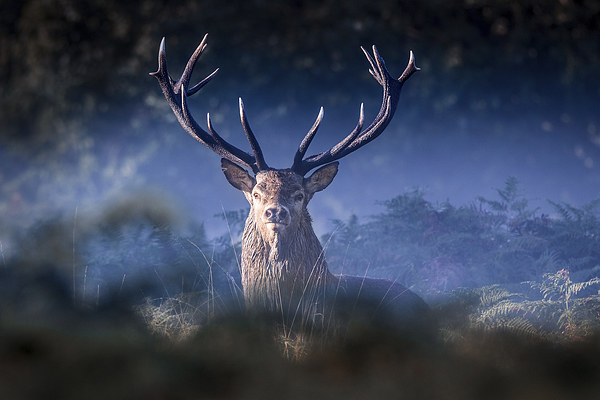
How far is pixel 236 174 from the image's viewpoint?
4180mm

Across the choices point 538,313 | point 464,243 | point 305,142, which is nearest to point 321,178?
point 305,142

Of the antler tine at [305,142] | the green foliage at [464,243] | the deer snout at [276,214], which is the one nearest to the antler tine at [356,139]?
the antler tine at [305,142]

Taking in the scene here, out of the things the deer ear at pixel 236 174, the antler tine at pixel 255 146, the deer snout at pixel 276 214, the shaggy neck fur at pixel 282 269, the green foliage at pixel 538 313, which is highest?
the antler tine at pixel 255 146

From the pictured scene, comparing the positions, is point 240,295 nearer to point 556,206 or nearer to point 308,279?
point 308,279

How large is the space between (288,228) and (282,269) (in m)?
0.26

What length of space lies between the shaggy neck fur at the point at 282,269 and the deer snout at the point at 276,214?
123 millimetres

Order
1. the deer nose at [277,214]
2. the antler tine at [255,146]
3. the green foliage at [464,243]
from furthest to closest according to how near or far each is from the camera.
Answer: the green foliage at [464,243] → the antler tine at [255,146] → the deer nose at [277,214]

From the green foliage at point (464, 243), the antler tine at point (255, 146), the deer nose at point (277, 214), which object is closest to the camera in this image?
the deer nose at point (277, 214)

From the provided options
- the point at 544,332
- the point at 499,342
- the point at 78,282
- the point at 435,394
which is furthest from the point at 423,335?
the point at 78,282

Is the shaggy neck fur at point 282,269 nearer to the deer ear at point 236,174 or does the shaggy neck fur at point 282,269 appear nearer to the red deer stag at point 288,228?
the red deer stag at point 288,228

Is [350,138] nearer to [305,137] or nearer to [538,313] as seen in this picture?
[305,137]

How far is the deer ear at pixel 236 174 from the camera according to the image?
4168mm

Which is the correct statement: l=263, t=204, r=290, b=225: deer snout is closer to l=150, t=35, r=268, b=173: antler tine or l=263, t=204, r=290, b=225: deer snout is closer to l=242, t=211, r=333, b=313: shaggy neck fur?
l=242, t=211, r=333, b=313: shaggy neck fur

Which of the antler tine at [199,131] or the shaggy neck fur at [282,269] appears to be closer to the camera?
the shaggy neck fur at [282,269]
